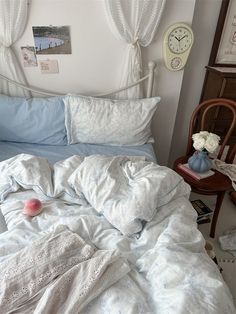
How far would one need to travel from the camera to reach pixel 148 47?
187cm

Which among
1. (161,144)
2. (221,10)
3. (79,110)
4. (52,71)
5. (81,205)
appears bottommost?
(161,144)

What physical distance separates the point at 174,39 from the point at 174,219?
1344 mm

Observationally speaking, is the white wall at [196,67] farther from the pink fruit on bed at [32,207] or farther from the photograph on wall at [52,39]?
the pink fruit on bed at [32,207]

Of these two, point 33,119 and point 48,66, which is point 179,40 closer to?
point 48,66

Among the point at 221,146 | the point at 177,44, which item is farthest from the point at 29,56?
the point at 221,146

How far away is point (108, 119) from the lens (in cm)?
179

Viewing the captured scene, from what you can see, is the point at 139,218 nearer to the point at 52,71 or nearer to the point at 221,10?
the point at 52,71

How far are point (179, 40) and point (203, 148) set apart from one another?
0.81 metres

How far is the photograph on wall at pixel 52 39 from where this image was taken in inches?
70.0

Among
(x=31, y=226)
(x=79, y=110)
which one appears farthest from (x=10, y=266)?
(x=79, y=110)

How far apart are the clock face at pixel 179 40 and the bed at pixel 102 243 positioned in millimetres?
1011

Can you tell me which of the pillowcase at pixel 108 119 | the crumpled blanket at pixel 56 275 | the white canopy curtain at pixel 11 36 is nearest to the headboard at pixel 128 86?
the white canopy curtain at pixel 11 36

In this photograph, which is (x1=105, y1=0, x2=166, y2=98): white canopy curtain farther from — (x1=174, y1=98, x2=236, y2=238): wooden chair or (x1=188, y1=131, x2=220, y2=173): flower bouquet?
(x1=188, y1=131, x2=220, y2=173): flower bouquet

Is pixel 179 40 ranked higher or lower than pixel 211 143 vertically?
higher
